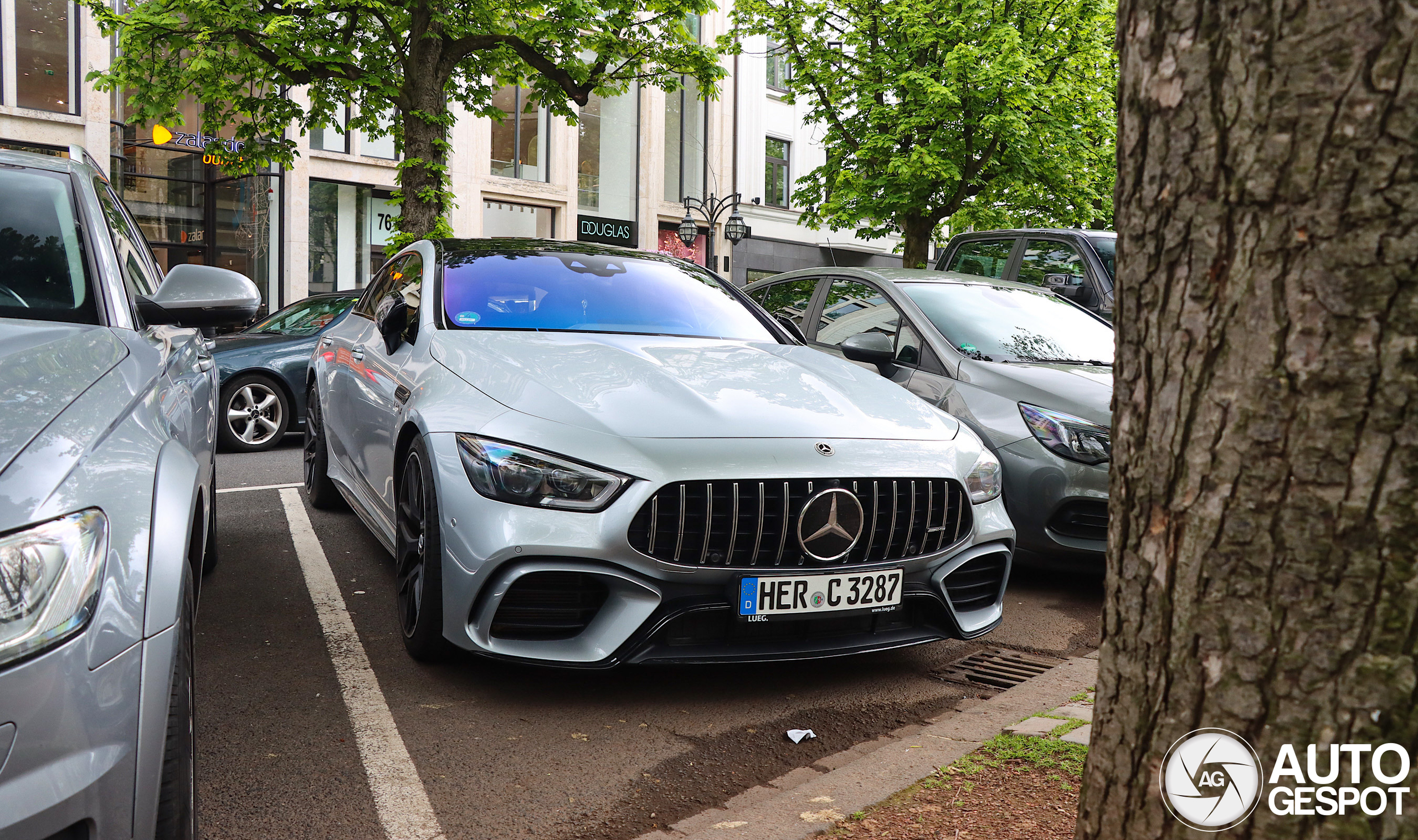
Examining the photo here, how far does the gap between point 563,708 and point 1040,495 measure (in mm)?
2447

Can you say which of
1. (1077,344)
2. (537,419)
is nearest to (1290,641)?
(537,419)

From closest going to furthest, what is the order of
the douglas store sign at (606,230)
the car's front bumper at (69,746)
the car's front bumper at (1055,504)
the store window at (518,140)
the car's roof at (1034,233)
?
the car's front bumper at (69,746) → the car's front bumper at (1055,504) → the car's roof at (1034,233) → the store window at (518,140) → the douglas store sign at (606,230)

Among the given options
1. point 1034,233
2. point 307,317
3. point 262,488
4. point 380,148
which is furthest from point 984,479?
point 380,148

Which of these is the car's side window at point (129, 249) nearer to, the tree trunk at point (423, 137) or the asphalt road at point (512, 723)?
the asphalt road at point (512, 723)

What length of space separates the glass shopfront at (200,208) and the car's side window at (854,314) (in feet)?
56.1

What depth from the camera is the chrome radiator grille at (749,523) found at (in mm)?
3354

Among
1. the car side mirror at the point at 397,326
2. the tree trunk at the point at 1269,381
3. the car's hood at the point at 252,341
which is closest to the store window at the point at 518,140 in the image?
the car's hood at the point at 252,341

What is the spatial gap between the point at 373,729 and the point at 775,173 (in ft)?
107

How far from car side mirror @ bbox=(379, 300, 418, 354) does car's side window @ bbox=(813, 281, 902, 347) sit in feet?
7.79

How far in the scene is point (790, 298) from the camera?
23.9 ft

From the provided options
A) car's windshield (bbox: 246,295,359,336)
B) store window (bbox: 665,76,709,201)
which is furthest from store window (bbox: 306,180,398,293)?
car's windshield (bbox: 246,295,359,336)

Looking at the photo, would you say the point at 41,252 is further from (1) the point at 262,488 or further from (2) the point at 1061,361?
(1) the point at 262,488

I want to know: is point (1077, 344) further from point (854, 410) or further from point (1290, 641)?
point (1290, 641)

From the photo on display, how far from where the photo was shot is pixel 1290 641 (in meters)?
1.54
